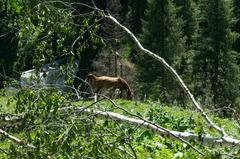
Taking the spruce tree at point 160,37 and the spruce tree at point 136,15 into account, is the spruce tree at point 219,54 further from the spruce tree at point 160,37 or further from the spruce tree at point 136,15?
the spruce tree at point 136,15

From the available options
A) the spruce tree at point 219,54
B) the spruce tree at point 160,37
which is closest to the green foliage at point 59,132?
the spruce tree at point 219,54

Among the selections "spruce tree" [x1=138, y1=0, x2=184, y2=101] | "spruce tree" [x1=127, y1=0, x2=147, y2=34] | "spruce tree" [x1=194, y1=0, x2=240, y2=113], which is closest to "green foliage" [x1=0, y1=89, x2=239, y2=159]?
"spruce tree" [x1=194, y1=0, x2=240, y2=113]

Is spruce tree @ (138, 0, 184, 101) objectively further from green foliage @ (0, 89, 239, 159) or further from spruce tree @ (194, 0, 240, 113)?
green foliage @ (0, 89, 239, 159)

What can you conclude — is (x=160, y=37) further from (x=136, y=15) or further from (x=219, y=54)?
(x=136, y=15)

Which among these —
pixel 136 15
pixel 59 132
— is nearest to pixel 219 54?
pixel 136 15

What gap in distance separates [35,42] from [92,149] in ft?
4.38

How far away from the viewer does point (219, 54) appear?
3819cm

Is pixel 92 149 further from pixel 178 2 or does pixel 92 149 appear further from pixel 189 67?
pixel 178 2

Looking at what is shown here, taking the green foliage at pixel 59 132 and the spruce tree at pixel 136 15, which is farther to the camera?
the spruce tree at pixel 136 15

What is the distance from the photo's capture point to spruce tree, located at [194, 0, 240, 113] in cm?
3684

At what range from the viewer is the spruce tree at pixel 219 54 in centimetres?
3684

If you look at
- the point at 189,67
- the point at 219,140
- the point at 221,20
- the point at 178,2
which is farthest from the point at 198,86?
the point at 219,140

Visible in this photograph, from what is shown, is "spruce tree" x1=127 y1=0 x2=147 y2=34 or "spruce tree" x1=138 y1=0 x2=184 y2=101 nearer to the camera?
"spruce tree" x1=138 y1=0 x2=184 y2=101

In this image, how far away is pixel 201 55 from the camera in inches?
1521
